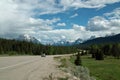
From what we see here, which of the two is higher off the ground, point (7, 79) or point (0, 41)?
point (0, 41)

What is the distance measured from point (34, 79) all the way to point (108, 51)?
16824cm

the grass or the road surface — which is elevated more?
the road surface

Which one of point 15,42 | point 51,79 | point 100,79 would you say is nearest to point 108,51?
point 15,42

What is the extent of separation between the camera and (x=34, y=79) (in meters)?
17.8

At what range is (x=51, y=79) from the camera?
1769cm

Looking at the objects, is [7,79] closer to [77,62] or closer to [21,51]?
[77,62]

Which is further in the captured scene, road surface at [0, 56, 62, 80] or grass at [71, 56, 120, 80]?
grass at [71, 56, 120, 80]

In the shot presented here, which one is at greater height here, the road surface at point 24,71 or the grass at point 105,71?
the road surface at point 24,71

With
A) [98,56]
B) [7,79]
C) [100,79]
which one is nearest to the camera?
[7,79]

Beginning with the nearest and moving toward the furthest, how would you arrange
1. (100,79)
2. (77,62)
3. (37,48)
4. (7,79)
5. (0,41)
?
(7,79), (100,79), (77,62), (0,41), (37,48)

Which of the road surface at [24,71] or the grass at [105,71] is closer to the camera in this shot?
the road surface at [24,71]

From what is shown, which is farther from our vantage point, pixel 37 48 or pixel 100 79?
pixel 37 48

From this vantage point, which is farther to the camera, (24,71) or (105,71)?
(105,71)

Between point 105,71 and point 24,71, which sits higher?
point 24,71
